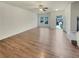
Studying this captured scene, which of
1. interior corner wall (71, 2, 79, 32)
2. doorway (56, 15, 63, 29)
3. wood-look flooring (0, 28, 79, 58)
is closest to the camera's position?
wood-look flooring (0, 28, 79, 58)

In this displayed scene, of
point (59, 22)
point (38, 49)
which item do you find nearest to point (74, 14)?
point (38, 49)

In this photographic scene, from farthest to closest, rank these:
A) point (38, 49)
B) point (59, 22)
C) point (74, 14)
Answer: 1. point (59, 22)
2. point (74, 14)
3. point (38, 49)

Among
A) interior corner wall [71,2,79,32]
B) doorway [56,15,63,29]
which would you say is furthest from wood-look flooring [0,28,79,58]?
doorway [56,15,63,29]

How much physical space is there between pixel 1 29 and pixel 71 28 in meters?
4.76

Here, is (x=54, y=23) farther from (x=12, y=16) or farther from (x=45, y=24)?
(x=12, y=16)

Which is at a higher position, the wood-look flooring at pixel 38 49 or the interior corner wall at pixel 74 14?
the interior corner wall at pixel 74 14

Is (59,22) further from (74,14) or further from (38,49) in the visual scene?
(38,49)

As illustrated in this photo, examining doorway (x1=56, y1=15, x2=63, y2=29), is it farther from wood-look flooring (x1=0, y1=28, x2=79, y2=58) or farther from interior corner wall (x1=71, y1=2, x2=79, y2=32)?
wood-look flooring (x1=0, y1=28, x2=79, y2=58)

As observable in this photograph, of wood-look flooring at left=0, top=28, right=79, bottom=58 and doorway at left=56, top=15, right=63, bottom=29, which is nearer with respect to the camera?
wood-look flooring at left=0, top=28, right=79, bottom=58

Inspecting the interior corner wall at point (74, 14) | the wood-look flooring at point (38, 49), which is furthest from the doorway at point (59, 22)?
the wood-look flooring at point (38, 49)

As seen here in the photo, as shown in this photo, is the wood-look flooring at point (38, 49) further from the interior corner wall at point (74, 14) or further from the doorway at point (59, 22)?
the doorway at point (59, 22)

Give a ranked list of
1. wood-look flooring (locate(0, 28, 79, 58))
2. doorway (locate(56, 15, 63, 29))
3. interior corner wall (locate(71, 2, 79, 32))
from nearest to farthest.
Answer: wood-look flooring (locate(0, 28, 79, 58)) → interior corner wall (locate(71, 2, 79, 32)) → doorway (locate(56, 15, 63, 29))

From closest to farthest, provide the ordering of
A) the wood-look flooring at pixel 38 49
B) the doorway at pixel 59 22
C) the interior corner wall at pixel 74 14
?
the wood-look flooring at pixel 38 49, the interior corner wall at pixel 74 14, the doorway at pixel 59 22

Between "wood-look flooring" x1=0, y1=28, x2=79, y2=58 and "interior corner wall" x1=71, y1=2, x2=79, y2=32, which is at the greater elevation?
"interior corner wall" x1=71, y1=2, x2=79, y2=32
